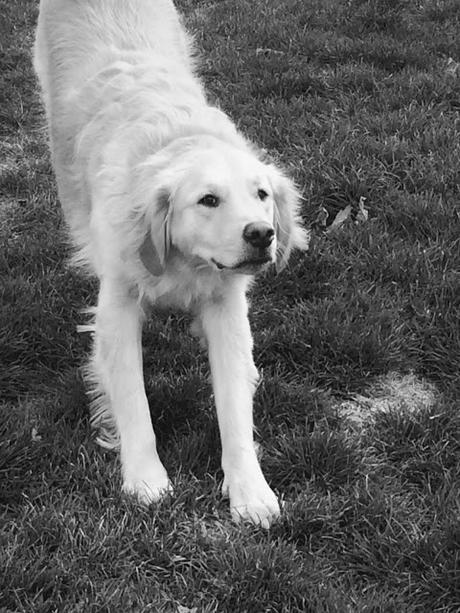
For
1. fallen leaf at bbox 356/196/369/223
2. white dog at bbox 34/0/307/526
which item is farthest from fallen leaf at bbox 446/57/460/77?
white dog at bbox 34/0/307/526

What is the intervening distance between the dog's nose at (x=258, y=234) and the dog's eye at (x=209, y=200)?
7.2 inches

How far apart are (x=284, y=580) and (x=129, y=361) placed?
109cm

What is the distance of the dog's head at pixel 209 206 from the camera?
10.0 ft

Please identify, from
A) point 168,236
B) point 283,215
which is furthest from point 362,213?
point 168,236

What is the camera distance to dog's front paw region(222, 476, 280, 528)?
3.02 meters

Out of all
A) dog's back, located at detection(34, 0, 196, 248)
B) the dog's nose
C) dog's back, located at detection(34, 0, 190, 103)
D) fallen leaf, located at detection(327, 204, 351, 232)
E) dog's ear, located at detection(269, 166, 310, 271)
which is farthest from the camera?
fallen leaf, located at detection(327, 204, 351, 232)

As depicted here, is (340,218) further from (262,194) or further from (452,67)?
(452,67)

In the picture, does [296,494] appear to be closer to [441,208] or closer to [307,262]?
[307,262]

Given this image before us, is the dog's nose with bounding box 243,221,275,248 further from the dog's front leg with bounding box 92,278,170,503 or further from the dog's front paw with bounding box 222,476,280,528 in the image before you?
the dog's front paw with bounding box 222,476,280,528

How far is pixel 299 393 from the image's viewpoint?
363 centimetres

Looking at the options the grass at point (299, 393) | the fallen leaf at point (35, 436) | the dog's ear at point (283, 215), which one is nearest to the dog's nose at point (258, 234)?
the dog's ear at point (283, 215)

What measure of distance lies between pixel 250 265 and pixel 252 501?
32.1 inches

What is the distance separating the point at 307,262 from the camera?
445cm

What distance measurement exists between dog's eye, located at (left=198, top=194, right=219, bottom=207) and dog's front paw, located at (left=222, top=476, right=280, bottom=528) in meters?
0.98
